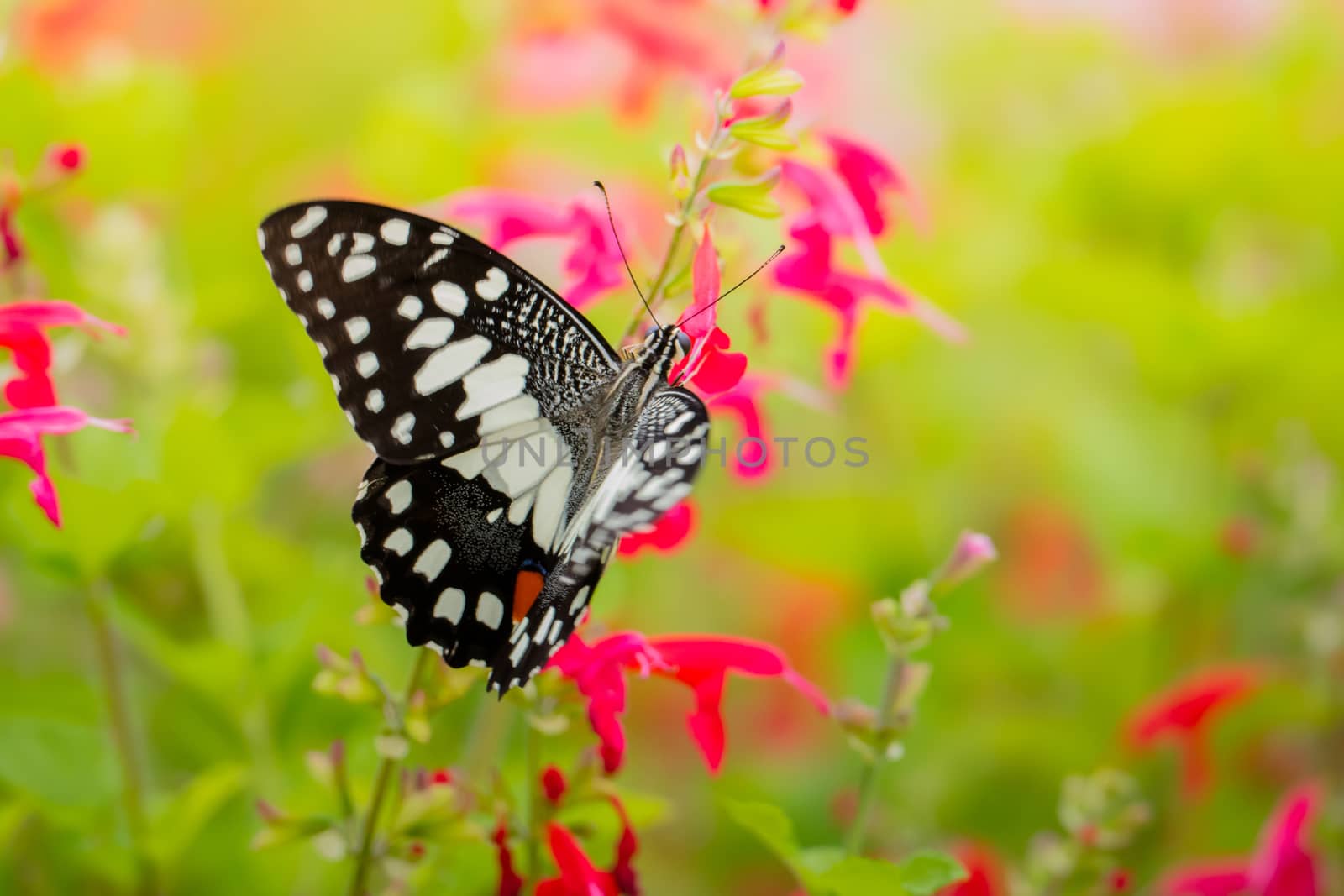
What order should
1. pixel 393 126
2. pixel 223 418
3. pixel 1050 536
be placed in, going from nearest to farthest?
1. pixel 223 418
2. pixel 393 126
3. pixel 1050 536

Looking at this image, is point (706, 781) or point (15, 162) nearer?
point (15, 162)

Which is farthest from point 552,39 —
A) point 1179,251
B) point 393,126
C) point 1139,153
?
point 1179,251

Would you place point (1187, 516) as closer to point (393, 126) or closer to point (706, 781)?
point (706, 781)

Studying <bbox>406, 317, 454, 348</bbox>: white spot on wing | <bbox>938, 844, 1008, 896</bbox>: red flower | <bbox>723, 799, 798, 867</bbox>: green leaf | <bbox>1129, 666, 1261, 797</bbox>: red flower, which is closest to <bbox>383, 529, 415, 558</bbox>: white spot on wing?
<bbox>406, 317, 454, 348</bbox>: white spot on wing

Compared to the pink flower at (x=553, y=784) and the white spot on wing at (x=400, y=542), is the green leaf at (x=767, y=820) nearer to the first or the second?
the pink flower at (x=553, y=784)

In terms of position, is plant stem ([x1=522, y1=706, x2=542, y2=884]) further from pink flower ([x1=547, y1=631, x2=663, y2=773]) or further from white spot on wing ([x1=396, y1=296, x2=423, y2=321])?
white spot on wing ([x1=396, y1=296, x2=423, y2=321])

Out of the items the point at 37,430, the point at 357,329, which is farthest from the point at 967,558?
the point at 37,430
